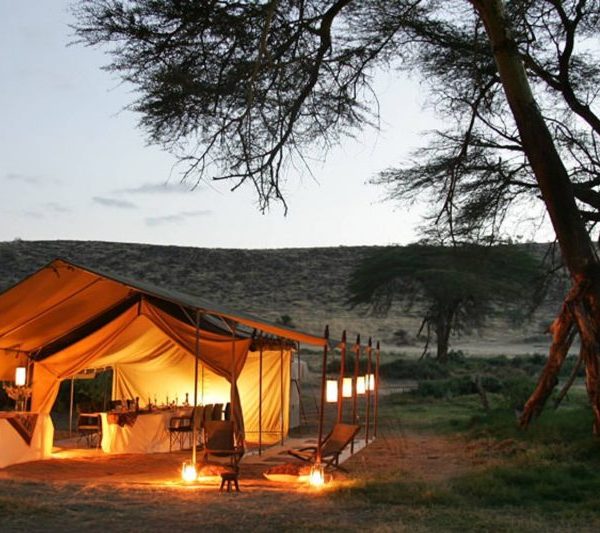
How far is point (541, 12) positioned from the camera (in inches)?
422

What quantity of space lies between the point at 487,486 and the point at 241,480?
2.68 m

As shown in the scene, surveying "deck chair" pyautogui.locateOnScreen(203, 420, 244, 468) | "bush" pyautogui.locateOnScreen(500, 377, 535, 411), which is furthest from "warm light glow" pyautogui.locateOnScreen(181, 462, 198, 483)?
"bush" pyautogui.locateOnScreen(500, 377, 535, 411)

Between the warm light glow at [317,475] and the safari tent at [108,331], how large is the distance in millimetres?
1540

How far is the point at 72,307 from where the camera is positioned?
11508 mm

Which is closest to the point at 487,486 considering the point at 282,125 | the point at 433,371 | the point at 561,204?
the point at 561,204

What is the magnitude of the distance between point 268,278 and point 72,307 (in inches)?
1614

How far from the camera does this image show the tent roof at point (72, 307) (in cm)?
1020

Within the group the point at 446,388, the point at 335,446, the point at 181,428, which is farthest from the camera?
the point at 446,388

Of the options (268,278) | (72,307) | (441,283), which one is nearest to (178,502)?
(72,307)

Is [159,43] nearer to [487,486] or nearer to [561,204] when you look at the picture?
[561,204]

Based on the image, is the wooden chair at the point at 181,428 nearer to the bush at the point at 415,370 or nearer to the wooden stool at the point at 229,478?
the wooden stool at the point at 229,478

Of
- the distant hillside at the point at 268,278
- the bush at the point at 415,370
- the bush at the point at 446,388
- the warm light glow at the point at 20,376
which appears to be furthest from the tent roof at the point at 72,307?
the distant hillside at the point at 268,278

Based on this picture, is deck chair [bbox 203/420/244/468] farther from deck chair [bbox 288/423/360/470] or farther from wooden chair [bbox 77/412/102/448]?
wooden chair [bbox 77/412/102/448]

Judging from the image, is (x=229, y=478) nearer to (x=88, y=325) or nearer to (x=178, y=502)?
(x=178, y=502)
